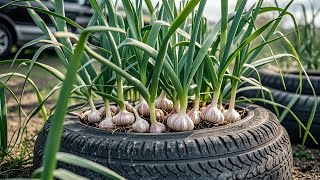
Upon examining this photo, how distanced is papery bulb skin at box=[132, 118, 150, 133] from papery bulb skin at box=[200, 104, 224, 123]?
0.70 feet

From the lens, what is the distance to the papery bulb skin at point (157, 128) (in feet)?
5.15

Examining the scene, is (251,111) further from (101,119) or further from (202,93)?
(101,119)

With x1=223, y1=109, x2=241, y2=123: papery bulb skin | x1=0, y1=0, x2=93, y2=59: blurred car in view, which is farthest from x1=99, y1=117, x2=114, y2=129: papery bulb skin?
x1=0, y1=0, x2=93, y2=59: blurred car

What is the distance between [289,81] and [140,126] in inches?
62.6

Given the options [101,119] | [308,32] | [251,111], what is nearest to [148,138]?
[101,119]

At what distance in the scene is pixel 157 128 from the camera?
1571mm

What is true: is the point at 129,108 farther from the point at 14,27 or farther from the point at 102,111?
the point at 14,27

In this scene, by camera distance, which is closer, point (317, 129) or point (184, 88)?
point (184, 88)

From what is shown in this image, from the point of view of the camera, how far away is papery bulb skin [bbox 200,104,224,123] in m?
1.66

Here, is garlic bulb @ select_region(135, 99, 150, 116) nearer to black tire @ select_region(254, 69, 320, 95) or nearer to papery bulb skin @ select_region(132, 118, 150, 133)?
papery bulb skin @ select_region(132, 118, 150, 133)

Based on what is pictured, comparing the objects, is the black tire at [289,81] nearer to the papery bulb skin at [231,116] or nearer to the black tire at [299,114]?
the black tire at [299,114]

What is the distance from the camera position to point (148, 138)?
56.0 inches

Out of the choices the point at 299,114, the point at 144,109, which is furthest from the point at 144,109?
the point at 299,114

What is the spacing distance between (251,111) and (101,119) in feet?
1.86
